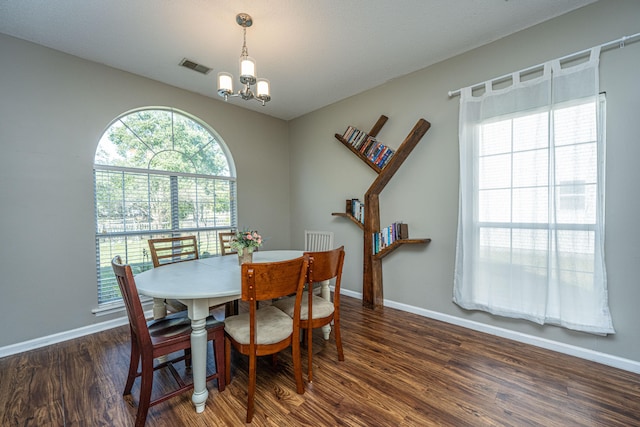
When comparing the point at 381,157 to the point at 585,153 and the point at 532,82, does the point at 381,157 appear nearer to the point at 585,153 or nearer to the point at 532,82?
the point at 532,82

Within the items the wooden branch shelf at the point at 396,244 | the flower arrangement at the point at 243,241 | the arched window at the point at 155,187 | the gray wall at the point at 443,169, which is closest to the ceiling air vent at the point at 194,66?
the arched window at the point at 155,187

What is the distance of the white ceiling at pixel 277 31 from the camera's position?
6.63ft

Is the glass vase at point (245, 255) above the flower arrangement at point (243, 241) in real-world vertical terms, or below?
below

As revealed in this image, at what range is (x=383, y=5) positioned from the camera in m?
2.03

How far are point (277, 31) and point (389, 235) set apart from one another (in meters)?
2.33

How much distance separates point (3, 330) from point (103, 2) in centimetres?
281

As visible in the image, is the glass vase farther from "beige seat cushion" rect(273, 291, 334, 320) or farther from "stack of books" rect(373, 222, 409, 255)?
"stack of books" rect(373, 222, 409, 255)

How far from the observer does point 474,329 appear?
8.56ft

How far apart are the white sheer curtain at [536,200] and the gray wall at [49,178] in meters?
3.23

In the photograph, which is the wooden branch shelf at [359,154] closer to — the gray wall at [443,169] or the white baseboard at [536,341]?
the gray wall at [443,169]

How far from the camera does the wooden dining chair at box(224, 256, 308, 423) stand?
57.4 inches

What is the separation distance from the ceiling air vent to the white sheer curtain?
107 inches

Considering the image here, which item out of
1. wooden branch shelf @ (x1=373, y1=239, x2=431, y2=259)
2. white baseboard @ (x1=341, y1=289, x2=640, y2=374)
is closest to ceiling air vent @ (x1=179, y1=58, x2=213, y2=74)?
wooden branch shelf @ (x1=373, y1=239, x2=431, y2=259)

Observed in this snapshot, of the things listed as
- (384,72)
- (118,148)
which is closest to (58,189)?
(118,148)
